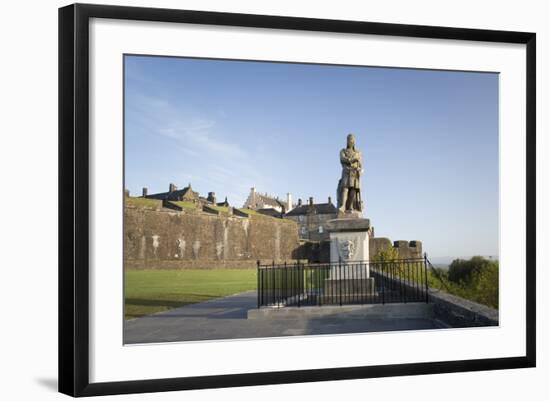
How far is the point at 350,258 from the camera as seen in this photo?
10977 millimetres

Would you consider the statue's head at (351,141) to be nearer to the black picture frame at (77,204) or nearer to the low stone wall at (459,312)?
the low stone wall at (459,312)

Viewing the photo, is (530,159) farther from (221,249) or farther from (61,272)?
(221,249)

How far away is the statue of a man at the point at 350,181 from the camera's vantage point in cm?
1173

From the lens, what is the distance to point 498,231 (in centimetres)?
813

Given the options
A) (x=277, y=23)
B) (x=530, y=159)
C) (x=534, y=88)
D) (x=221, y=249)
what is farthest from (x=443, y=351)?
(x=221, y=249)

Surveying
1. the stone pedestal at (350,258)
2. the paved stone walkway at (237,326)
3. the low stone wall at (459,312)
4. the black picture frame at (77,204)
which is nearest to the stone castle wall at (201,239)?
the paved stone walkway at (237,326)

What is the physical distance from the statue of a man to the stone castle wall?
18198 millimetres

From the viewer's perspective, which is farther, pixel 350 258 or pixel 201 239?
pixel 201 239

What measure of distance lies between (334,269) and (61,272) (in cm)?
584

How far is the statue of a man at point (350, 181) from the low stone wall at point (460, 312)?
2461 millimetres

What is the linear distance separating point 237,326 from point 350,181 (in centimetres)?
398

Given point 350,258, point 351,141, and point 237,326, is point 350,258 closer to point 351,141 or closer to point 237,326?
point 351,141

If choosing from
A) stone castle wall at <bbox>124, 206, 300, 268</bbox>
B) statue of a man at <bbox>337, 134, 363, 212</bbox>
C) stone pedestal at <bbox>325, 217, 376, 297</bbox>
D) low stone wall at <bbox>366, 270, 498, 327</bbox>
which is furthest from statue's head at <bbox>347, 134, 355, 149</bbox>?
stone castle wall at <bbox>124, 206, 300, 268</bbox>

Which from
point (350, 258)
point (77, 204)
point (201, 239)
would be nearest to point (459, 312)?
point (350, 258)
